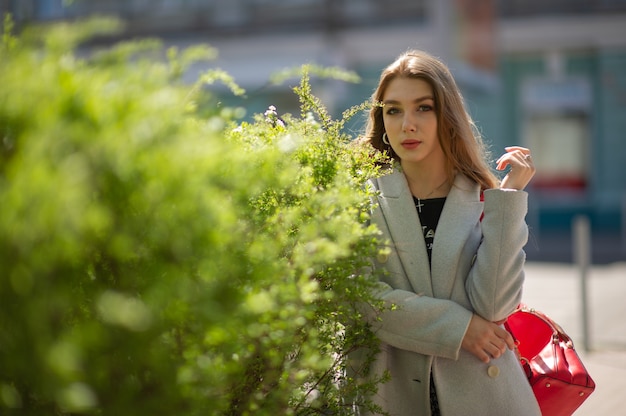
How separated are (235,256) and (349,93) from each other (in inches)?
698

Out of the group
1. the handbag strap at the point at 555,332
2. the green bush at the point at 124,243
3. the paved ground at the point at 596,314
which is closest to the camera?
the green bush at the point at 124,243

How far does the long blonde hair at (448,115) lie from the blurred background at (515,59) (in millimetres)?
14269

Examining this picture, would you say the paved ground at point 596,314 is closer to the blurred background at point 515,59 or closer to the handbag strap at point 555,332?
the handbag strap at point 555,332

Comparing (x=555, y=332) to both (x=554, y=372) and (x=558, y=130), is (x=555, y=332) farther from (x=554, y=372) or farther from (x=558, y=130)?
(x=558, y=130)

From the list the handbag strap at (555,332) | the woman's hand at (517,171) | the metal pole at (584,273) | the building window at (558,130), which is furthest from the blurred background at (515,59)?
the woman's hand at (517,171)

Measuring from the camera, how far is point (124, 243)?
139cm

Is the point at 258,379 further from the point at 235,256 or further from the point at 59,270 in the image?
the point at 59,270

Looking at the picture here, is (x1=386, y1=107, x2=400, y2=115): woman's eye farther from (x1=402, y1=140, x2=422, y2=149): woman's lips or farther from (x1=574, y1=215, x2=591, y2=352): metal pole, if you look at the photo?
(x1=574, y1=215, x2=591, y2=352): metal pole

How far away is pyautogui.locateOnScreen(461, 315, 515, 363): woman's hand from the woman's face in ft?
2.00

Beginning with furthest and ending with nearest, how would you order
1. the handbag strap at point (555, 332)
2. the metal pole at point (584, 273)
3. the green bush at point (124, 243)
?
the metal pole at point (584, 273) → the handbag strap at point (555, 332) → the green bush at point (124, 243)

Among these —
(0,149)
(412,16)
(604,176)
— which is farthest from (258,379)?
(604,176)

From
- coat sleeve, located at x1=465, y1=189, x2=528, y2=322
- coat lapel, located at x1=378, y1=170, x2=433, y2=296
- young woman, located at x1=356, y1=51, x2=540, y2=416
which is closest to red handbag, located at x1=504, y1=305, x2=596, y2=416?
young woman, located at x1=356, y1=51, x2=540, y2=416

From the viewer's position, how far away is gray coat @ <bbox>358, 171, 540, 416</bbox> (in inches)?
102

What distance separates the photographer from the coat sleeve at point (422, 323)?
2.58m
